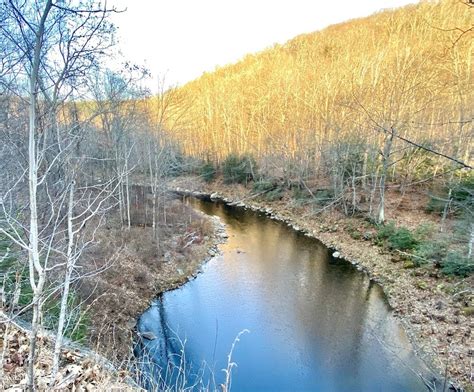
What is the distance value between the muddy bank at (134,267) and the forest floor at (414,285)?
18.9ft

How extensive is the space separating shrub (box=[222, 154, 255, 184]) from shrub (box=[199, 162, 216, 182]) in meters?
2.12

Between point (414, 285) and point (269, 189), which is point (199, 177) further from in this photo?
point (414, 285)

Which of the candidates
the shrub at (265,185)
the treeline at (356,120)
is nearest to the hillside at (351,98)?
the treeline at (356,120)

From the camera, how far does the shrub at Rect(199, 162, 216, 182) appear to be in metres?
29.0

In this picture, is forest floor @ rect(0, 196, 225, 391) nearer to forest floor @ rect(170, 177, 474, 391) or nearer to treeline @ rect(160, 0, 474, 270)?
forest floor @ rect(170, 177, 474, 391)

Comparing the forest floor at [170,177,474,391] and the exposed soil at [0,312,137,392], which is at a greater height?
the exposed soil at [0,312,137,392]

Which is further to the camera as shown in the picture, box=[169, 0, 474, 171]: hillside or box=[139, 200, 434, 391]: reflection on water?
box=[169, 0, 474, 171]: hillside

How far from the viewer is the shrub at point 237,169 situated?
25594 millimetres

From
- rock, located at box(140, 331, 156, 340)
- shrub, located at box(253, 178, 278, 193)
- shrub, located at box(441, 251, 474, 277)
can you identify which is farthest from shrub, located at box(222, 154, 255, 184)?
rock, located at box(140, 331, 156, 340)

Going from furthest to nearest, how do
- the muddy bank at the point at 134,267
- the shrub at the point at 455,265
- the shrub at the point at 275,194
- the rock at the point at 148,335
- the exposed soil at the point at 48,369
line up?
the shrub at the point at 275,194 < the shrub at the point at 455,265 < the rock at the point at 148,335 < the muddy bank at the point at 134,267 < the exposed soil at the point at 48,369

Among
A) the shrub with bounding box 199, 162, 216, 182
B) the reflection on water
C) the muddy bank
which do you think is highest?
the shrub with bounding box 199, 162, 216, 182

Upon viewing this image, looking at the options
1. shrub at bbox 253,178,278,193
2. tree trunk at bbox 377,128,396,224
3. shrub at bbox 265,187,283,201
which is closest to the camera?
tree trunk at bbox 377,128,396,224

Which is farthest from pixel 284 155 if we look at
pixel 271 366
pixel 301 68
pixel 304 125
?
pixel 271 366

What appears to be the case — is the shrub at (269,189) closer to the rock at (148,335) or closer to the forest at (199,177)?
the forest at (199,177)
